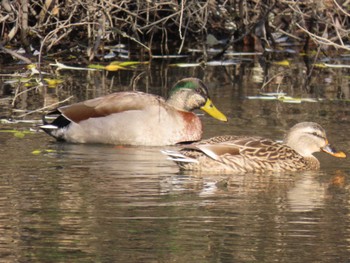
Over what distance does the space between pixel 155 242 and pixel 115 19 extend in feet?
34.6

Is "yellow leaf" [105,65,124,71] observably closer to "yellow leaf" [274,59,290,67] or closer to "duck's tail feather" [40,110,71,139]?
"yellow leaf" [274,59,290,67]

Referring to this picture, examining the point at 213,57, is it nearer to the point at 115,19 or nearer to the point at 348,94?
the point at 115,19

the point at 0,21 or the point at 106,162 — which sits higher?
the point at 0,21

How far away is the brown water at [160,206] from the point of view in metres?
7.50

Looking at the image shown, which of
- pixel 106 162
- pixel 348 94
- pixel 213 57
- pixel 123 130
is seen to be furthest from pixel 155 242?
pixel 213 57

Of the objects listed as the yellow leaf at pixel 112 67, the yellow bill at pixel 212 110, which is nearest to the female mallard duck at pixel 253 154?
the yellow bill at pixel 212 110

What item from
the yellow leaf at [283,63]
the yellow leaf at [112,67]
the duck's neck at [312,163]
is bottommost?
the duck's neck at [312,163]

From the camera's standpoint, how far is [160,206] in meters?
8.84

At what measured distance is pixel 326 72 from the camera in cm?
1709

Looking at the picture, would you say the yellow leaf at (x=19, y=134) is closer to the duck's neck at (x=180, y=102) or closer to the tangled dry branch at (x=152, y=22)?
the duck's neck at (x=180, y=102)

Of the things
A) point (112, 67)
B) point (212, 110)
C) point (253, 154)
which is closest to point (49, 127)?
point (212, 110)

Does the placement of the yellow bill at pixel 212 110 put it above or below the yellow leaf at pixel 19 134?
above

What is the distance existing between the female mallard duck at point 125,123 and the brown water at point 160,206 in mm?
181

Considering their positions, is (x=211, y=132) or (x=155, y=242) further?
(x=211, y=132)
